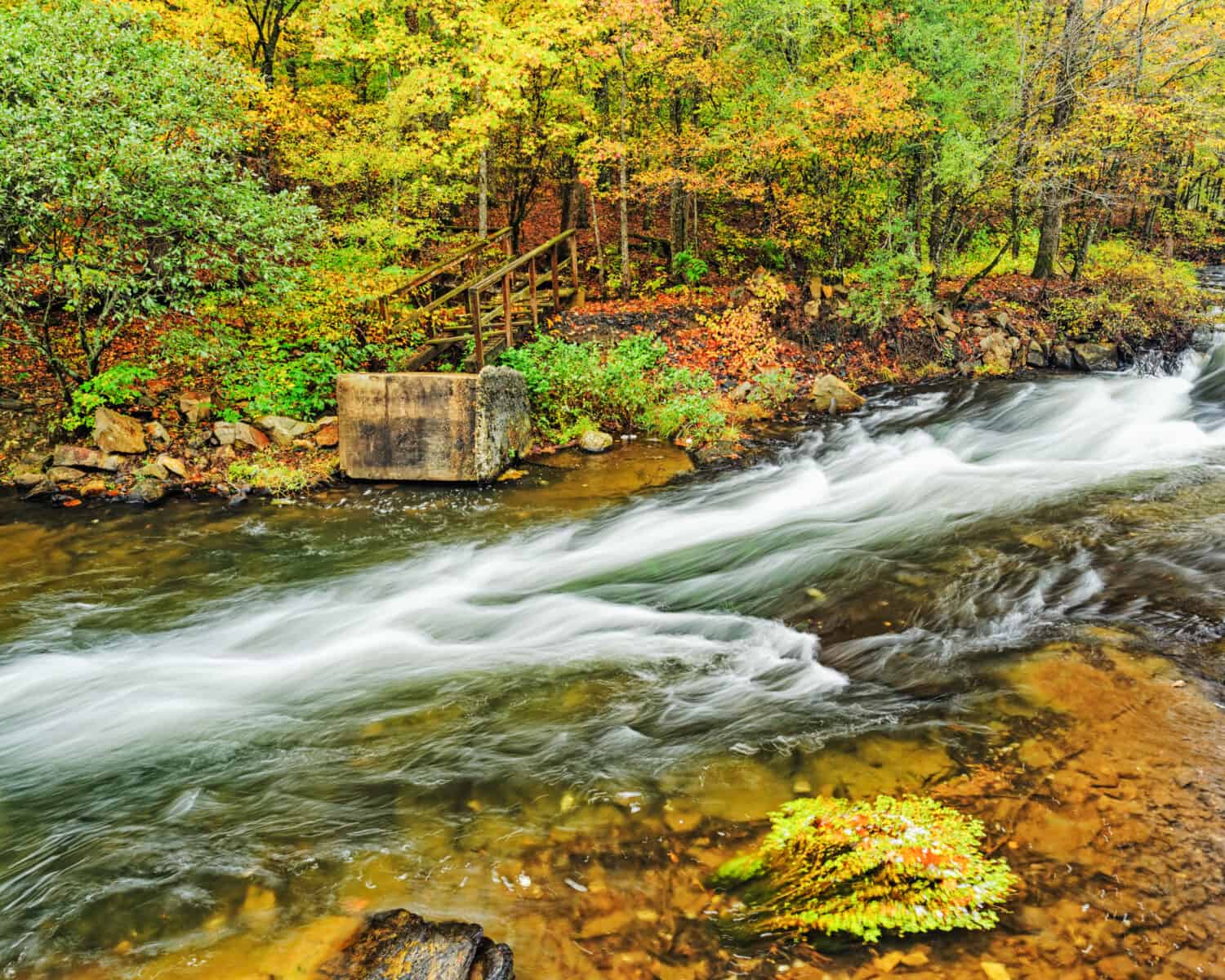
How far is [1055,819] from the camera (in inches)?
134

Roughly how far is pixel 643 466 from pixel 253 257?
19.2 feet

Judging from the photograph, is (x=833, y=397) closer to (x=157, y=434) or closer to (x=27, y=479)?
(x=157, y=434)

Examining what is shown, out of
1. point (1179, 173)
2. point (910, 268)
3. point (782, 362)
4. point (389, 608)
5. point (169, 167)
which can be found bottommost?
point (389, 608)

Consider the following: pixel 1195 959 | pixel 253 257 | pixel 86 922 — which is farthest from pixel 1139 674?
pixel 253 257

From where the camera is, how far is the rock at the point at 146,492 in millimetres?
8891

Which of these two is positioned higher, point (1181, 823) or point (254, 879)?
point (1181, 823)

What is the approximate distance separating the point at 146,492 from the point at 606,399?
20.6 feet

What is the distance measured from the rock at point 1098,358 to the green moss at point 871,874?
13.1 metres

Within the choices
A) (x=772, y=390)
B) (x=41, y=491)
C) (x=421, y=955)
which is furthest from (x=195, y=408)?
(x=421, y=955)

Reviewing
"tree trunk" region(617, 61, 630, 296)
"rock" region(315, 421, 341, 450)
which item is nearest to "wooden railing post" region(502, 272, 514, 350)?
"rock" region(315, 421, 341, 450)

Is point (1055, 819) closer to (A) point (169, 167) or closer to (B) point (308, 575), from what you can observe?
(B) point (308, 575)

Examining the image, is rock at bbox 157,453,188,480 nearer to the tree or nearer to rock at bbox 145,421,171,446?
rock at bbox 145,421,171,446

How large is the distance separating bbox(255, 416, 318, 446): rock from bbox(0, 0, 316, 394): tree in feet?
5.76

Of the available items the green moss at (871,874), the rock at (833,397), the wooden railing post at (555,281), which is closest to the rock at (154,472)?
the wooden railing post at (555,281)
